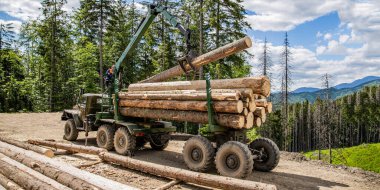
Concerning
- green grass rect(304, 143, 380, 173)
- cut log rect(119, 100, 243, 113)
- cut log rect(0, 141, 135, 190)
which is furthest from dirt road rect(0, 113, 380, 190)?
green grass rect(304, 143, 380, 173)

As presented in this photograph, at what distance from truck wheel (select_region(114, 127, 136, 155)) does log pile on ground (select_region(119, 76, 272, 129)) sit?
82 cm

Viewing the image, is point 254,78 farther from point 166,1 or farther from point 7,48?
point 7,48

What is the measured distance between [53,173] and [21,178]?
65 cm

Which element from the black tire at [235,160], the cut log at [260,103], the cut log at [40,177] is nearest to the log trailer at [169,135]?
the black tire at [235,160]

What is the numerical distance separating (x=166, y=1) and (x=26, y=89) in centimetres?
2046

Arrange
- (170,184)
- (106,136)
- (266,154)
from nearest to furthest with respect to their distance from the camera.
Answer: (170,184), (266,154), (106,136)

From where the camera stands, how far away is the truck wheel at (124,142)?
10.9 meters

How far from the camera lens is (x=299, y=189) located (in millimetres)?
7461

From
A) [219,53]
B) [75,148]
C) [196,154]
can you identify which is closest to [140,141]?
[75,148]

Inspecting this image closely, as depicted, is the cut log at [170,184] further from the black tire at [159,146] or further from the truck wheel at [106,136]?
the truck wheel at [106,136]

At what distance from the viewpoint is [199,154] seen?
29.5ft

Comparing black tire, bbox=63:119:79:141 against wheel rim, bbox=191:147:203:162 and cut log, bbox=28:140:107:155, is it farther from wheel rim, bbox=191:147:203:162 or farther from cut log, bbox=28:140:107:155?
wheel rim, bbox=191:147:203:162

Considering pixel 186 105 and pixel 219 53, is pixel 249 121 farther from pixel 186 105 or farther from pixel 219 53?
pixel 219 53

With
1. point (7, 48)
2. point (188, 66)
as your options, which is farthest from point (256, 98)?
point (7, 48)
